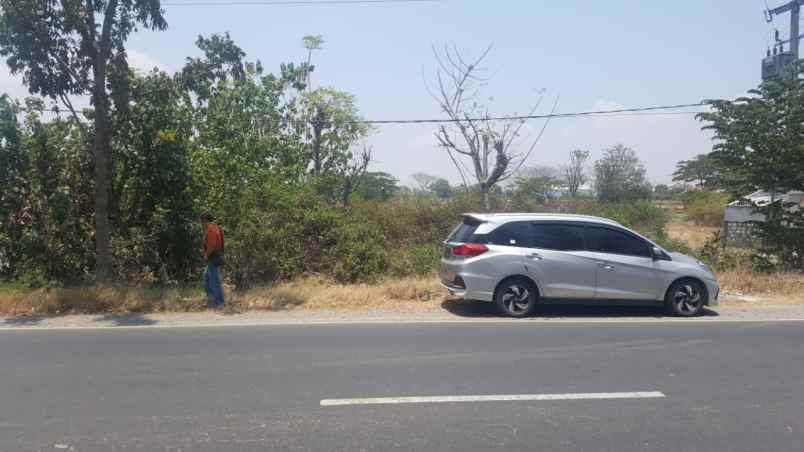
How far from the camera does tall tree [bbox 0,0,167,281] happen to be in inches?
435

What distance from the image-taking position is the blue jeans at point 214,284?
11.0 metres

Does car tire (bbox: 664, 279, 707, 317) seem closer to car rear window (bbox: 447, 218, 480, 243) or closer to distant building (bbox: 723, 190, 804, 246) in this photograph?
car rear window (bbox: 447, 218, 480, 243)

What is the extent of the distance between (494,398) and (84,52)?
32.2 ft

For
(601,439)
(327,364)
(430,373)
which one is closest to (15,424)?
(327,364)

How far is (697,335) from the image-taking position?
8781 millimetres

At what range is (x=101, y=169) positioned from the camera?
1188 centimetres

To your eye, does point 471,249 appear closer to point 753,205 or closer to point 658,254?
point 658,254

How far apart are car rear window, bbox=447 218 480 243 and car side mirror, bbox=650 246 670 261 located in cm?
287

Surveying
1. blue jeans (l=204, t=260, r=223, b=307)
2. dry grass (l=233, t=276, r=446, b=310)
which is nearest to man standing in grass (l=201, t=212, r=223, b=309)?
blue jeans (l=204, t=260, r=223, b=307)

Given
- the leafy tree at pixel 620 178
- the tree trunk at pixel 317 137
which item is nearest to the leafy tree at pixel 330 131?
the tree trunk at pixel 317 137

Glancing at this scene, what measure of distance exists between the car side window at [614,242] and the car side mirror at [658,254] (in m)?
0.09

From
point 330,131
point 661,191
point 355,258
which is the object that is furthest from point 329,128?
point 661,191

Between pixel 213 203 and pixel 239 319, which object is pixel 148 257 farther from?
pixel 239 319

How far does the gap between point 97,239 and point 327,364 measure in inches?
283
